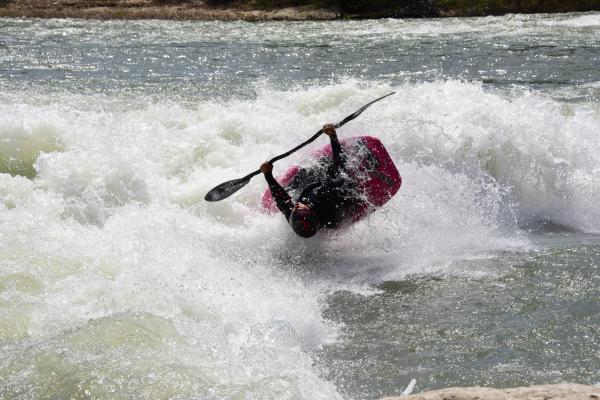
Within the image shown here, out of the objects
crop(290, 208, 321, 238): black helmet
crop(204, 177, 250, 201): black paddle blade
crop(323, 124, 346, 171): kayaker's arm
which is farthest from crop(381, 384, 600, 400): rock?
crop(204, 177, 250, 201): black paddle blade

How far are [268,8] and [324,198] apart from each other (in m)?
27.6

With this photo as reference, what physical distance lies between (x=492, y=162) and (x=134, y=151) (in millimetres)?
4232

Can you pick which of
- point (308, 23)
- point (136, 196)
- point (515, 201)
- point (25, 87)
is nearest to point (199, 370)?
point (136, 196)

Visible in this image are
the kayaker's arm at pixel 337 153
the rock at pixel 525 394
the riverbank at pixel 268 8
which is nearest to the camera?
the rock at pixel 525 394

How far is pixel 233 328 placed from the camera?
5152mm

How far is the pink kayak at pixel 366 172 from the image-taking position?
24.6ft

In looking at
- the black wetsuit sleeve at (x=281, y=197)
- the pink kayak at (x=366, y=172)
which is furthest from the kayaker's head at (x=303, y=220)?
the pink kayak at (x=366, y=172)

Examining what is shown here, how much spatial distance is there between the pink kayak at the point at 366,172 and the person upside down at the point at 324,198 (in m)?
0.11

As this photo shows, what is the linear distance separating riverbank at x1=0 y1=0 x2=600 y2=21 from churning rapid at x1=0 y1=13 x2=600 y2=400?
15.1m

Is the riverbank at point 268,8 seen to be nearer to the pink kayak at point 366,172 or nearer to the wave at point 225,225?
the wave at point 225,225

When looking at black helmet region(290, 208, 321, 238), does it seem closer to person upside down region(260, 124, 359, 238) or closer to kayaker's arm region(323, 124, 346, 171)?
person upside down region(260, 124, 359, 238)

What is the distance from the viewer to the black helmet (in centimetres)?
683

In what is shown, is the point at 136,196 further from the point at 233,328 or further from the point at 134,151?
the point at 233,328

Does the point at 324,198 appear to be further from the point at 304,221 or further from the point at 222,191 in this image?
the point at 222,191
